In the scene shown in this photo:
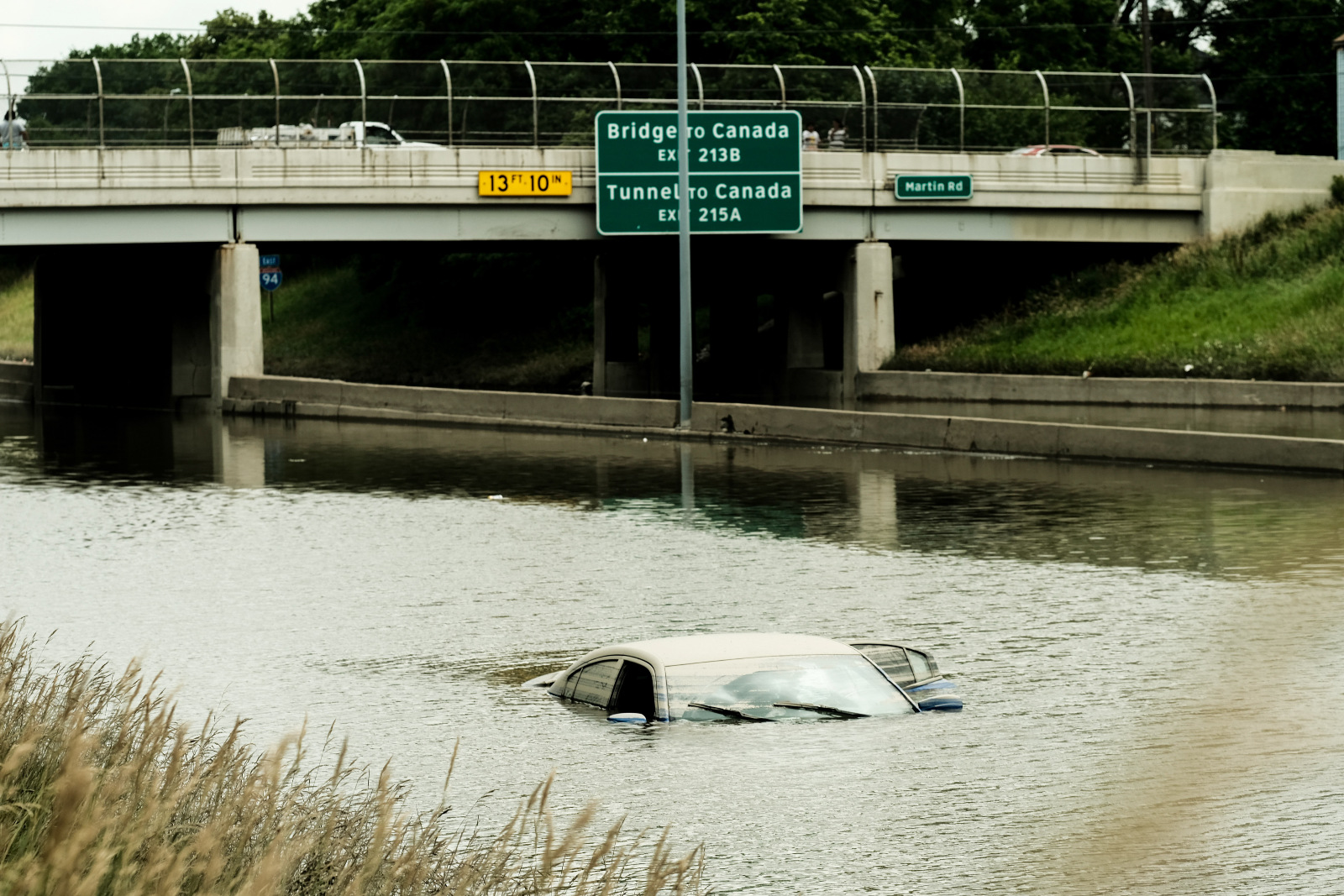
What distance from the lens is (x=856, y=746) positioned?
10680mm

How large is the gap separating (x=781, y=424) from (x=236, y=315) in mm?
15879

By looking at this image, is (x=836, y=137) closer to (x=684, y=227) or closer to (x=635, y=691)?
(x=684, y=227)

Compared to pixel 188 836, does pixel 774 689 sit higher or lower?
lower

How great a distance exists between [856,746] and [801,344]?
43437 millimetres

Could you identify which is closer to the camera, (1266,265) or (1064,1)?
(1266,265)

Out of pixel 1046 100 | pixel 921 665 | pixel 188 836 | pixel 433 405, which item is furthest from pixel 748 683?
pixel 1046 100

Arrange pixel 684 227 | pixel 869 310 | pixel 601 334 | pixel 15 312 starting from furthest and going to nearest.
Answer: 1. pixel 15 312
2. pixel 601 334
3. pixel 869 310
4. pixel 684 227

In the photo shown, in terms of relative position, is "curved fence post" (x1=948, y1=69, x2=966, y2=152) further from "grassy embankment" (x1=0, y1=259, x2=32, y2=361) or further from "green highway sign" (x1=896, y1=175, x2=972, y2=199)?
"grassy embankment" (x1=0, y1=259, x2=32, y2=361)

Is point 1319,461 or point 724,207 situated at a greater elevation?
point 724,207

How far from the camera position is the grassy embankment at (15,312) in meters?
76.6

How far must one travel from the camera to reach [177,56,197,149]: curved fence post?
1693 inches

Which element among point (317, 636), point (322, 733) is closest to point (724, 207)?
point (317, 636)

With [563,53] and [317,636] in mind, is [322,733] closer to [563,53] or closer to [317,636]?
[317,636]

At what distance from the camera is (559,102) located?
151 ft
